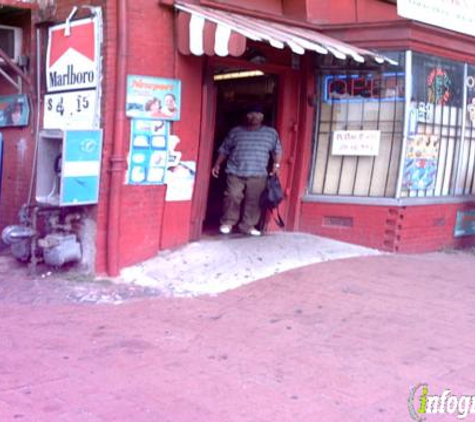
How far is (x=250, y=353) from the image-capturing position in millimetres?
5434

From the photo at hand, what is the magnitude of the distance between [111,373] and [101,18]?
3.93 metres

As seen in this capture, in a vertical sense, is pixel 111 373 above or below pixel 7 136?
below

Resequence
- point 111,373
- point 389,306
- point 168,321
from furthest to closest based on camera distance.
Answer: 1. point 389,306
2. point 168,321
3. point 111,373

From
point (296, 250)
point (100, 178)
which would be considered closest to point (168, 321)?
point (100, 178)

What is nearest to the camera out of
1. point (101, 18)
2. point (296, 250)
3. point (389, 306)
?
point (389, 306)

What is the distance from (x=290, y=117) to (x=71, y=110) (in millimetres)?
2903

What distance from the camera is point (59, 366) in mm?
5047

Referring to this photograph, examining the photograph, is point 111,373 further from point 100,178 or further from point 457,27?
point 457,27

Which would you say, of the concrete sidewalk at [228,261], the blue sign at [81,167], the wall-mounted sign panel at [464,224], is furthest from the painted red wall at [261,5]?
the wall-mounted sign panel at [464,224]

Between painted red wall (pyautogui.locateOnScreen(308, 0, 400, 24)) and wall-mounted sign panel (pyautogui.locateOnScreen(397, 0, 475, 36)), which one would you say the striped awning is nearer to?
wall-mounted sign panel (pyautogui.locateOnScreen(397, 0, 475, 36))

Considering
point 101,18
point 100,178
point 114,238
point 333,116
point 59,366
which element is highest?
point 101,18

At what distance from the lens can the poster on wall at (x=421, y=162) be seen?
898 centimetres

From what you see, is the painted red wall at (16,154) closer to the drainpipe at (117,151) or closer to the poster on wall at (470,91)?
the drainpipe at (117,151)

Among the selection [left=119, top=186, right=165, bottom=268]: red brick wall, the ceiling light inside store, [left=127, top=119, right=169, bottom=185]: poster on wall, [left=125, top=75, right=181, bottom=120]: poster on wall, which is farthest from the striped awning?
[left=119, top=186, right=165, bottom=268]: red brick wall
